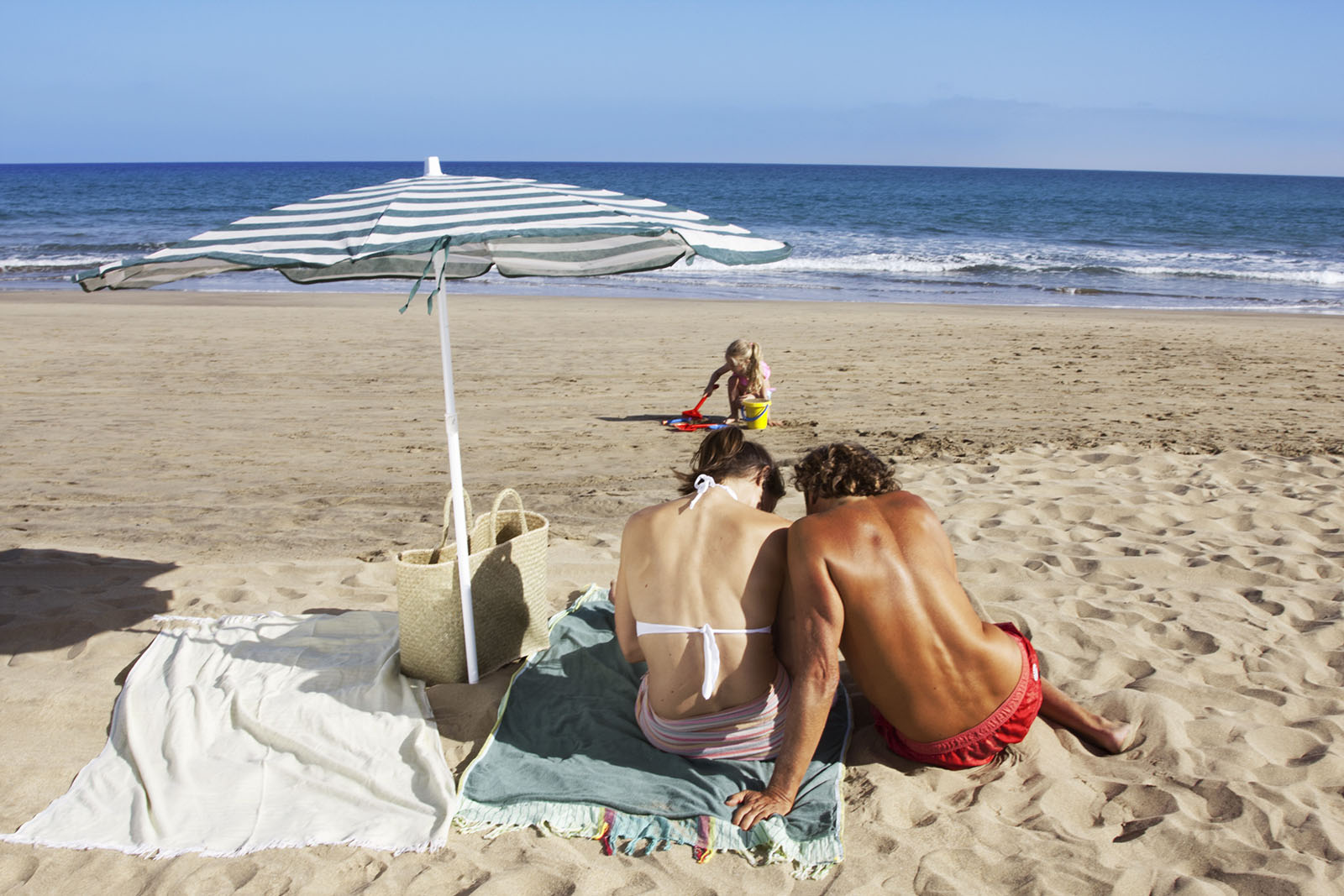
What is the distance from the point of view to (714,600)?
2.75 metres

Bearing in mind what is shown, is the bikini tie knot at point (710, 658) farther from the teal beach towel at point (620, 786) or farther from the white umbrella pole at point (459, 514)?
the white umbrella pole at point (459, 514)

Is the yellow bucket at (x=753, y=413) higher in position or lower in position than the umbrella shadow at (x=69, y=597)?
higher

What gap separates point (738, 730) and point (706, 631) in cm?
39

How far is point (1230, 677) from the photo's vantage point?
138 inches

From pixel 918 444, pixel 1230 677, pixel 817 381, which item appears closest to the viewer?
pixel 1230 677

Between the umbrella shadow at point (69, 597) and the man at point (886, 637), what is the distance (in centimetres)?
286

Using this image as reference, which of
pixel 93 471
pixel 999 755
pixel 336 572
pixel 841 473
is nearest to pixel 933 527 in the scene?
pixel 841 473

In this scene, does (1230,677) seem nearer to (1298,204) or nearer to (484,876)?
(484,876)

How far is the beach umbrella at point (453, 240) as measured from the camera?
8.54ft

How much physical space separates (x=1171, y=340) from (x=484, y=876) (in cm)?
1107

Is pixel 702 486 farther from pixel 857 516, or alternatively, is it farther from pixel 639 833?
pixel 639 833

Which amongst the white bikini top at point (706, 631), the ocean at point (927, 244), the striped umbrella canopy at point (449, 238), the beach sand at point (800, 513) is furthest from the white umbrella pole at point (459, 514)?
the ocean at point (927, 244)

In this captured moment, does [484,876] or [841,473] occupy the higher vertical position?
[841,473]

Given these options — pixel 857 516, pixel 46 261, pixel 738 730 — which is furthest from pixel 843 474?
pixel 46 261
